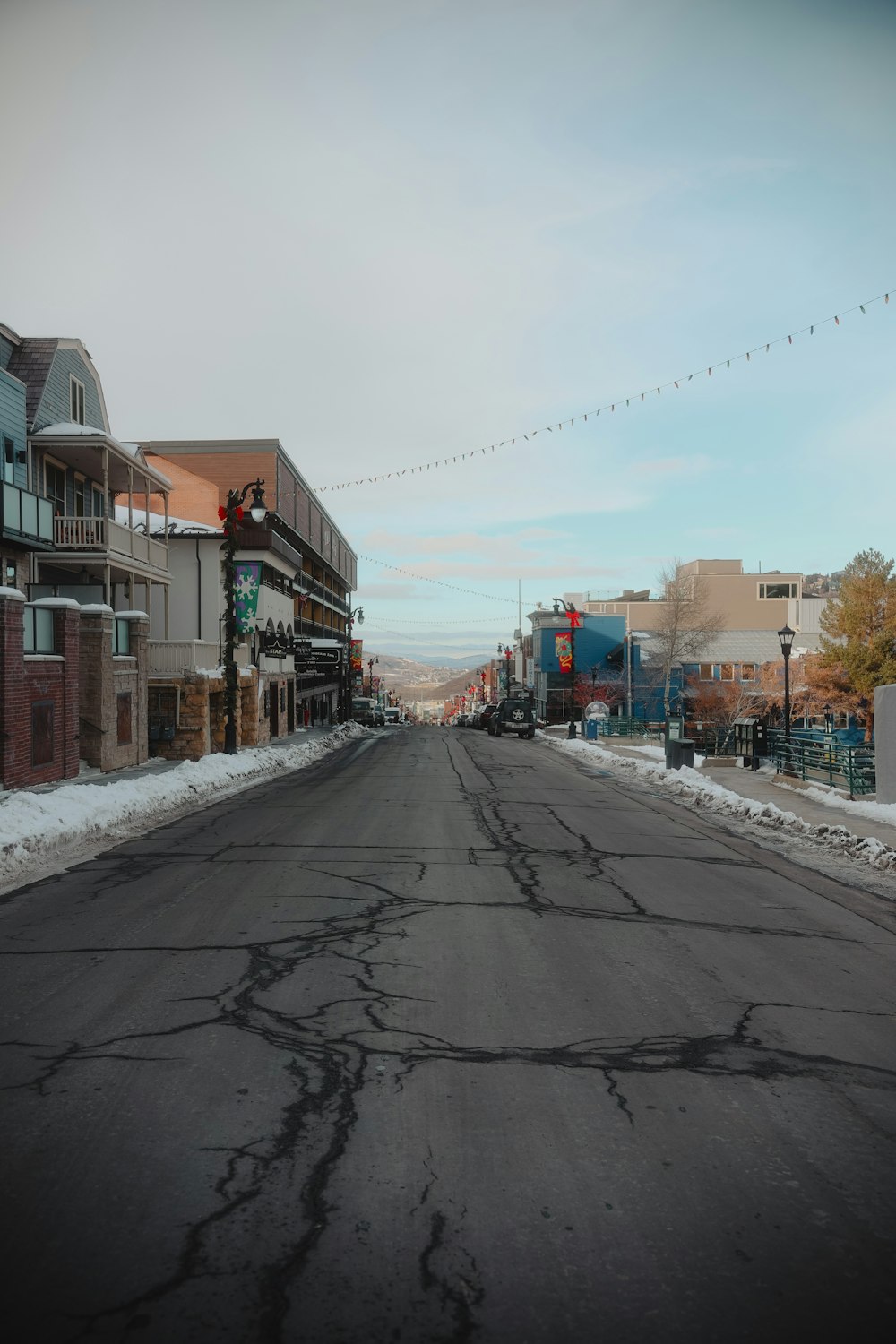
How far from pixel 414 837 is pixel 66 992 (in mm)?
7234

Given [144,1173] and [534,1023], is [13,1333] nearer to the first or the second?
[144,1173]

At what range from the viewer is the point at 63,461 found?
89.9 feet

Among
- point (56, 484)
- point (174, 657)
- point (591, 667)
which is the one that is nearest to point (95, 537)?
point (56, 484)

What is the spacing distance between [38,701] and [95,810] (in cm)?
518

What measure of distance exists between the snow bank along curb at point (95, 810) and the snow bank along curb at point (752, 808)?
33.1 ft

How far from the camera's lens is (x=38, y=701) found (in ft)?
58.5

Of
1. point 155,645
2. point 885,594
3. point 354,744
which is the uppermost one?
point 885,594

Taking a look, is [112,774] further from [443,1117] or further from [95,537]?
[443,1117]

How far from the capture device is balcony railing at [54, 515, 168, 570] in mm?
24734

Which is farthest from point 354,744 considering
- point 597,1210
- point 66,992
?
point 597,1210

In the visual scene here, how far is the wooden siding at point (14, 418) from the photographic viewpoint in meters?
23.3

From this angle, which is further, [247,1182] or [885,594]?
[885,594]

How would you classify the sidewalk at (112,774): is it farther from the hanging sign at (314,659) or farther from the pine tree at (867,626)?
the pine tree at (867,626)

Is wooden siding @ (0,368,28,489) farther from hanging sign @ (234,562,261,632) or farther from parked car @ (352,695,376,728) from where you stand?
parked car @ (352,695,376,728)
